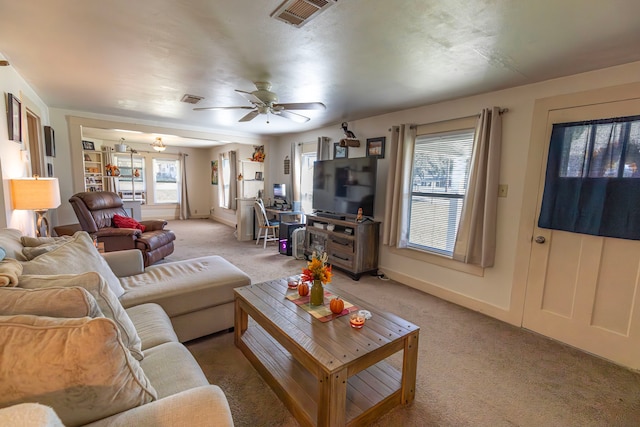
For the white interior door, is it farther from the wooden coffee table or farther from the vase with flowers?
the vase with flowers

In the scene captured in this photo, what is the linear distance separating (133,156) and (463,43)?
8448mm

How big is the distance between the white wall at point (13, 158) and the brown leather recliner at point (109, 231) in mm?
670

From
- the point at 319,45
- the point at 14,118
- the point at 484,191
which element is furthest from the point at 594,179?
the point at 14,118

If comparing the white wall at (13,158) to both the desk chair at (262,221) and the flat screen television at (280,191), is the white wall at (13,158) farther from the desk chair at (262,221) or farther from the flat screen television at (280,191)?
the flat screen television at (280,191)

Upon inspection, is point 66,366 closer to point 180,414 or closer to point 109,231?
point 180,414

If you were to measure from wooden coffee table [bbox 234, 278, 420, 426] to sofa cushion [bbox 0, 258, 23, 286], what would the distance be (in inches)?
45.2

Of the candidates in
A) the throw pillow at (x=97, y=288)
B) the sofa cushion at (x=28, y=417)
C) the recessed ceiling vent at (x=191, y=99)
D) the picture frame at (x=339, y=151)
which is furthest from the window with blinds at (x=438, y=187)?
the sofa cushion at (x=28, y=417)

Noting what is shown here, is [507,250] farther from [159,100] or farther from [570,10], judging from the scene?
[159,100]

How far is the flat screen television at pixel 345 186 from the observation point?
3777 mm

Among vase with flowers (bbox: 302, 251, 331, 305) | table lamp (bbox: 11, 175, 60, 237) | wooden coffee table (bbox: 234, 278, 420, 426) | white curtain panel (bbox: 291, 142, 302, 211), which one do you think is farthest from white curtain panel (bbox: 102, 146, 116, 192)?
vase with flowers (bbox: 302, 251, 331, 305)

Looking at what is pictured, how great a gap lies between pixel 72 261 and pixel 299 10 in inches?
74.4

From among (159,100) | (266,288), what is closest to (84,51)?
(159,100)

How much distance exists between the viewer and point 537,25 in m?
1.62

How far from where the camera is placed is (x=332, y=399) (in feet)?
4.32
